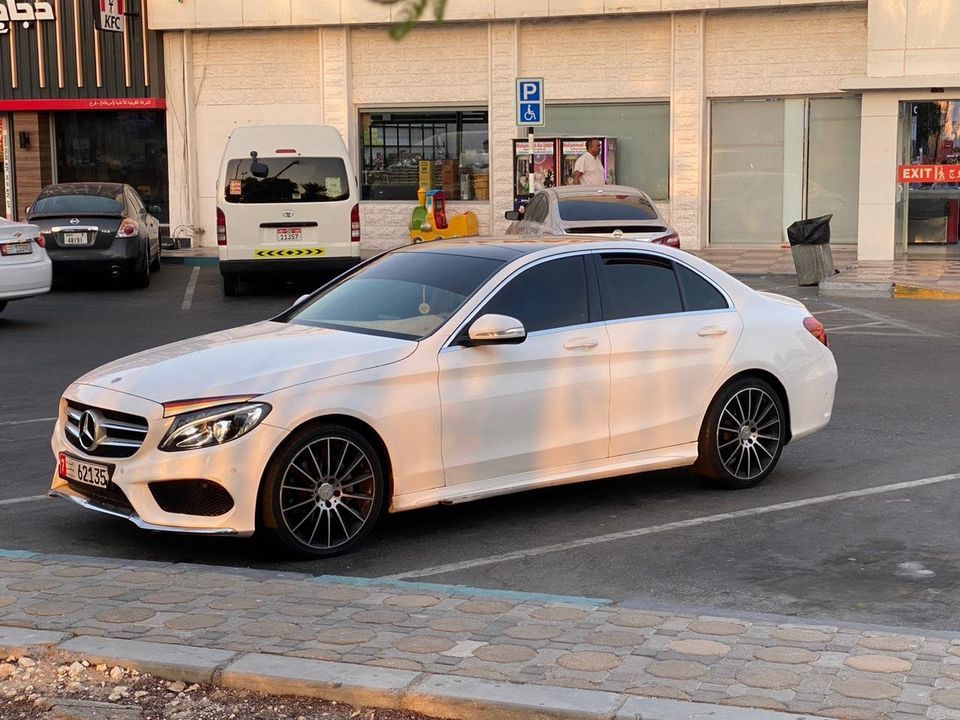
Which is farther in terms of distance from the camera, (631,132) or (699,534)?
(631,132)

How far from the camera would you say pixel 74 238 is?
1936cm

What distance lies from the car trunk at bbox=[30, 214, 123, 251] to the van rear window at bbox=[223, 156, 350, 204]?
2.17m

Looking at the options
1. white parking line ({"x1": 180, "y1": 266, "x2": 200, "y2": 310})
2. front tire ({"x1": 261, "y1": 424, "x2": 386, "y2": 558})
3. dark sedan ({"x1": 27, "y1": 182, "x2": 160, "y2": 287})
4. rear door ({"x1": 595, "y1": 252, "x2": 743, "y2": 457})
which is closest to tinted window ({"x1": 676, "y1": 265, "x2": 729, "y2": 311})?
rear door ({"x1": 595, "y1": 252, "x2": 743, "y2": 457})

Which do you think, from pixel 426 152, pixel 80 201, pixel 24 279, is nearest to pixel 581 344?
pixel 24 279

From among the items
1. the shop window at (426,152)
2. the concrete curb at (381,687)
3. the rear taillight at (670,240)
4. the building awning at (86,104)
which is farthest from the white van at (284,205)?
the concrete curb at (381,687)

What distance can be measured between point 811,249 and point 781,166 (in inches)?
247

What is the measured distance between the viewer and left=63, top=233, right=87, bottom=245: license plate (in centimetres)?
1934

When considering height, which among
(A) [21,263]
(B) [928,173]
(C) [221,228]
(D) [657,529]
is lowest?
(D) [657,529]

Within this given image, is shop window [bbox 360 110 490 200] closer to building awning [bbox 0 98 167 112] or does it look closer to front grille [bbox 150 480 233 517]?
building awning [bbox 0 98 167 112]

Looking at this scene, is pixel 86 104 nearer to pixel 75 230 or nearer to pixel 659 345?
pixel 75 230

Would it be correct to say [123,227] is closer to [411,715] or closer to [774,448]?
[774,448]

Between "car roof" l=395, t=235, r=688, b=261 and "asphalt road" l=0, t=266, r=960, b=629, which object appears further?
"car roof" l=395, t=235, r=688, b=261

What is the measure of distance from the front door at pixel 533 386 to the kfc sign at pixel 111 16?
69.2ft

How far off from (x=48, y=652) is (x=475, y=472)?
8.40ft
